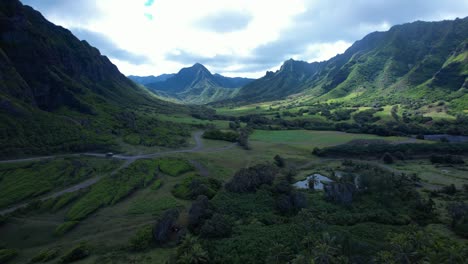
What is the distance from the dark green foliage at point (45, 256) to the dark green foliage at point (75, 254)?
229 centimetres

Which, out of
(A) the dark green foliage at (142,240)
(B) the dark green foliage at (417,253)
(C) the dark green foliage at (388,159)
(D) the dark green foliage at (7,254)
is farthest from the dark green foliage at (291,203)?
(C) the dark green foliage at (388,159)

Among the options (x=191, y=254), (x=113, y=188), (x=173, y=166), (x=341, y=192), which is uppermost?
(x=173, y=166)

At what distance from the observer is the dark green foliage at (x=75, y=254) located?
4234 cm

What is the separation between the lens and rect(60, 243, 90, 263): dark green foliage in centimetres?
4234

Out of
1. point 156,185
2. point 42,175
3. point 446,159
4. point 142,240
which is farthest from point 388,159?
point 42,175

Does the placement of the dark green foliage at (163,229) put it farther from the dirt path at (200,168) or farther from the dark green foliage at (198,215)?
the dirt path at (200,168)

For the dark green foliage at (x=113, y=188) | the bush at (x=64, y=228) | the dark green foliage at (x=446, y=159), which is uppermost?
the dark green foliage at (x=113, y=188)

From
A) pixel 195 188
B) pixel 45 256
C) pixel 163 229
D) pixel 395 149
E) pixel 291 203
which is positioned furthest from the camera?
pixel 395 149

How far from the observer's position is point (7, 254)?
43906mm

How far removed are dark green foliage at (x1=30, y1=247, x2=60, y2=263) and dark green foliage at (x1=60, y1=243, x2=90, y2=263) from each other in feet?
7.52

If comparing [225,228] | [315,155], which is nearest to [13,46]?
[225,228]

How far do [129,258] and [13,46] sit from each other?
508 feet

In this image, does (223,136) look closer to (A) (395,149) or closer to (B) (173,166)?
(B) (173,166)

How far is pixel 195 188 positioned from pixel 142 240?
25.2 meters
